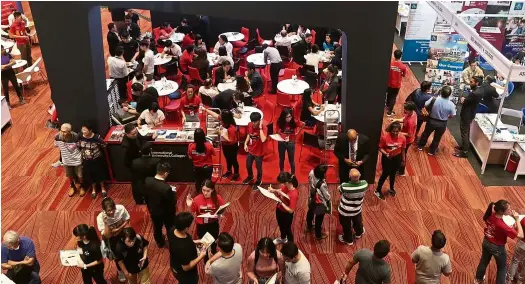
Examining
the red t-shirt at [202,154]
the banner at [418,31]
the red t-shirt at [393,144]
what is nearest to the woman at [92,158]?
the red t-shirt at [202,154]

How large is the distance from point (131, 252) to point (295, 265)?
63.9 inches

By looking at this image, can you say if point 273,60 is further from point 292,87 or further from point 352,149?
point 352,149

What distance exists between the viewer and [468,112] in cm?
810

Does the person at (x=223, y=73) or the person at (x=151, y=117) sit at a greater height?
the person at (x=223, y=73)

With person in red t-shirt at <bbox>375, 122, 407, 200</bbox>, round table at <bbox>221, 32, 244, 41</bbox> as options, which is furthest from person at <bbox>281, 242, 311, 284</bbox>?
round table at <bbox>221, 32, 244, 41</bbox>

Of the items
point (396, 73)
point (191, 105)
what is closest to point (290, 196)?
point (191, 105)

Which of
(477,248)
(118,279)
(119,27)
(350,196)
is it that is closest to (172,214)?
(118,279)

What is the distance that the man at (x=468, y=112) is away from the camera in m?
7.97

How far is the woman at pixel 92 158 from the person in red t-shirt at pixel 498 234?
4.98 m

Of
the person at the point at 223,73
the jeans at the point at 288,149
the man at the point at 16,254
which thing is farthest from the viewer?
the person at the point at 223,73

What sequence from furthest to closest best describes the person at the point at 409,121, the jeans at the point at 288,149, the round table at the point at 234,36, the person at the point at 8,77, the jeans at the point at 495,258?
the round table at the point at 234,36 < the person at the point at 8,77 < the jeans at the point at 288,149 < the person at the point at 409,121 < the jeans at the point at 495,258

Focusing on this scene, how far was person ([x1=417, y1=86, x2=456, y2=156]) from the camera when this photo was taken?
7715 millimetres

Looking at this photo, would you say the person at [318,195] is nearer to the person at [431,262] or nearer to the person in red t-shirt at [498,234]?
the person at [431,262]

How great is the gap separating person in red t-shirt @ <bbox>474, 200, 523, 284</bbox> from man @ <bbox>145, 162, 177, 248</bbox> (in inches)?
133
